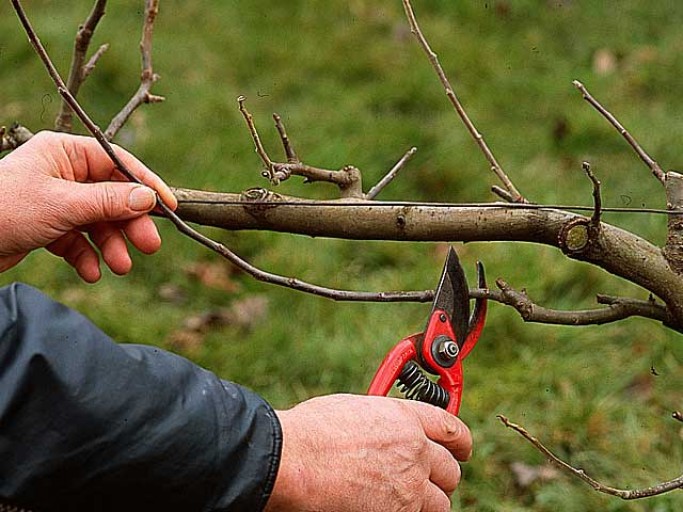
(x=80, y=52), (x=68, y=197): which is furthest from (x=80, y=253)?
(x=80, y=52)

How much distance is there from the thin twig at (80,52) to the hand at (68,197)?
28 centimetres

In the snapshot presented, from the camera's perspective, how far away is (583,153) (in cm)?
366

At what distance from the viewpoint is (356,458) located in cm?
129

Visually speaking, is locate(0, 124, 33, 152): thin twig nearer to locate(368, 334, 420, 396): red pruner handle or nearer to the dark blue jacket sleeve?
the dark blue jacket sleeve

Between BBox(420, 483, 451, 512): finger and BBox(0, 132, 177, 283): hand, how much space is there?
2.06ft

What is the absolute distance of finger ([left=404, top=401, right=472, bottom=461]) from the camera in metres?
1.38

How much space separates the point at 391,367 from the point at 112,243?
0.55 metres

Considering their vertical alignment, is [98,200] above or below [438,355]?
above

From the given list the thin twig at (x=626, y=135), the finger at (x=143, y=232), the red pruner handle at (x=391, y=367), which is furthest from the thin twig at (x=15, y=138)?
the thin twig at (x=626, y=135)

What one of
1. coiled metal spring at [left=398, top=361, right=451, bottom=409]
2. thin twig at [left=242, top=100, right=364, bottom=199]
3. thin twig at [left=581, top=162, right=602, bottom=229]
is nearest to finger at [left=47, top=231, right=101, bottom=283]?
thin twig at [left=242, top=100, right=364, bottom=199]

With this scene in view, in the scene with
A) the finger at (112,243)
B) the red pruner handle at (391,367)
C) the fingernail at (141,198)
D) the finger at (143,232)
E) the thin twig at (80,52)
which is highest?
the thin twig at (80,52)

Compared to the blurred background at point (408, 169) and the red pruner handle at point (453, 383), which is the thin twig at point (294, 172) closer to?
the red pruner handle at point (453, 383)

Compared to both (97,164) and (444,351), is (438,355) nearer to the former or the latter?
(444,351)

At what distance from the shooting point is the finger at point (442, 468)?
1.37m
